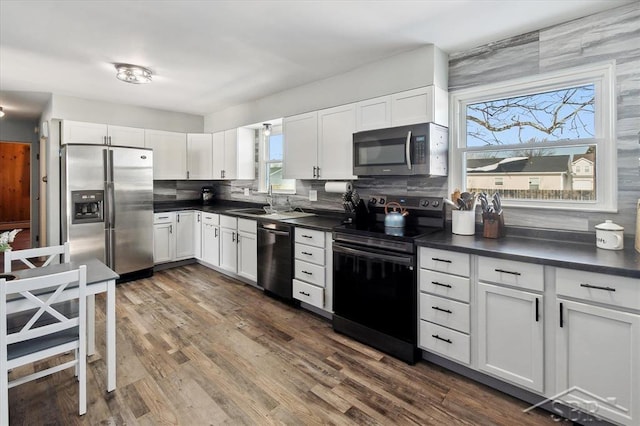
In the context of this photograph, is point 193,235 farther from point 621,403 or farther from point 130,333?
point 621,403

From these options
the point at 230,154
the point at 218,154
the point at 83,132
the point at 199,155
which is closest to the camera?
the point at 83,132

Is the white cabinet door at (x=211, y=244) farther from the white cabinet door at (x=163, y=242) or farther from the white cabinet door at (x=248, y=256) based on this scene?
the white cabinet door at (x=248, y=256)

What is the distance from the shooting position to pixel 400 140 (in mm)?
2676

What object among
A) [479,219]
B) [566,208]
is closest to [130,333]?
[479,219]

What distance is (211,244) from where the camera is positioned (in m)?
4.65

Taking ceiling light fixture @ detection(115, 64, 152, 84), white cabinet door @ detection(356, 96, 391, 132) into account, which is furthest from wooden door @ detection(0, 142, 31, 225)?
white cabinet door @ detection(356, 96, 391, 132)

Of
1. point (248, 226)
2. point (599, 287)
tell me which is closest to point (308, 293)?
point (248, 226)

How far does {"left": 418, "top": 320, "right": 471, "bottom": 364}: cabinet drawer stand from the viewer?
2.14m

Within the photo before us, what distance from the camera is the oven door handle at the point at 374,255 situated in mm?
2343

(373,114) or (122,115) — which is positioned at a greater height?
(122,115)

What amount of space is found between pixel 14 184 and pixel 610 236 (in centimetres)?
1187

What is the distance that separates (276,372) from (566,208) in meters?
2.38

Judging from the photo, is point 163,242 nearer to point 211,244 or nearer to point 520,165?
point 211,244

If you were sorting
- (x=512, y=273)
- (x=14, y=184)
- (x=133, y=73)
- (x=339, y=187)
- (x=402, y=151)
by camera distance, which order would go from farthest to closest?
(x=14, y=184) < (x=339, y=187) < (x=133, y=73) < (x=402, y=151) < (x=512, y=273)
